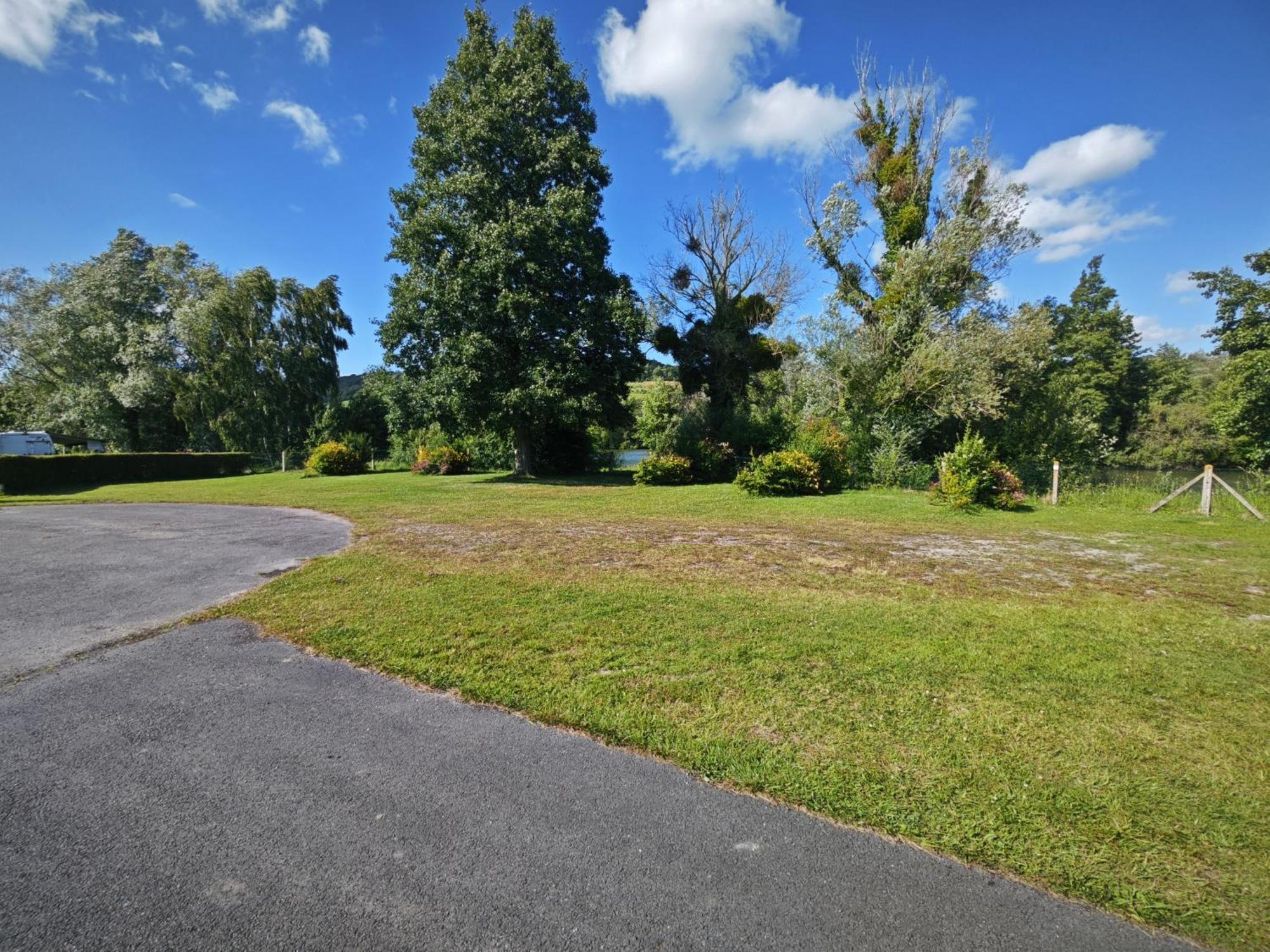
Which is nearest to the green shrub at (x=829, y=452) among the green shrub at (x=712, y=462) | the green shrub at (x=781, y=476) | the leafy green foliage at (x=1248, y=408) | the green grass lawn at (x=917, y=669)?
the green shrub at (x=781, y=476)

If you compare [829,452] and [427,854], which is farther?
[829,452]

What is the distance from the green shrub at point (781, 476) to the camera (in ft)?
48.0

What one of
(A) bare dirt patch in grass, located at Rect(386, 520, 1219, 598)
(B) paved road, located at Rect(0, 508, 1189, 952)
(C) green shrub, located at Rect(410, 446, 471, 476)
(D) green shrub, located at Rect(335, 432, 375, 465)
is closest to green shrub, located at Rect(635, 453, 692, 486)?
(A) bare dirt patch in grass, located at Rect(386, 520, 1219, 598)

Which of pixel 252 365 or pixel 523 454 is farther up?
pixel 252 365

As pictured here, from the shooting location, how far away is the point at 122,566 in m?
6.57

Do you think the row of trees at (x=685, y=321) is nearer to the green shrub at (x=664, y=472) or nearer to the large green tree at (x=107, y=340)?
the green shrub at (x=664, y=472)

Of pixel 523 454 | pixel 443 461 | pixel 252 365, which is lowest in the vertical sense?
pixel 443 461

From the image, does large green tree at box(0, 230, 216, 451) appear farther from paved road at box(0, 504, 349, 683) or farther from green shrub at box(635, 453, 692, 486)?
green shrub at box(635, 453, 692, 486)

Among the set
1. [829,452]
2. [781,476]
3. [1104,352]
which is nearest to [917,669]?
[781,476]

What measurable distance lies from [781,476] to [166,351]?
3635 cm

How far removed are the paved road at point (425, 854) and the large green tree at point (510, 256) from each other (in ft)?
47.6

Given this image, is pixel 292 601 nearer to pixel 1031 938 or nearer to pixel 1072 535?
pixel 1031 938

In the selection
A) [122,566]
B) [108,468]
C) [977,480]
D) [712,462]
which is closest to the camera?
[122,566]

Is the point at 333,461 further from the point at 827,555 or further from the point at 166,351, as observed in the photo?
the point at 827,555
